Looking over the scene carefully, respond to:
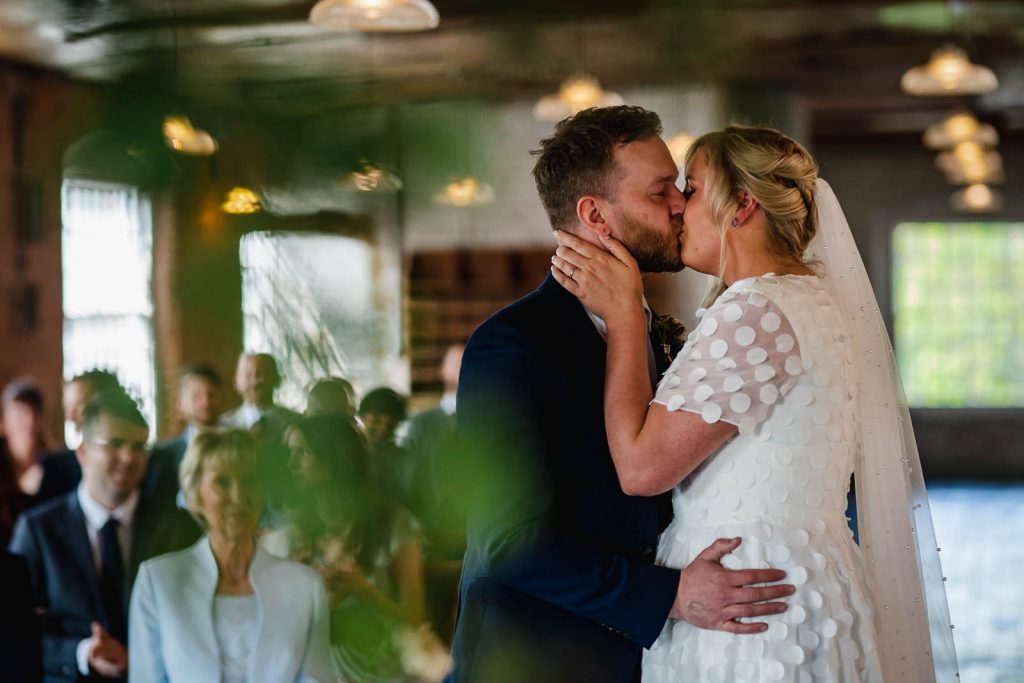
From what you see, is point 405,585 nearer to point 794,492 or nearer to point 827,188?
point 794,492

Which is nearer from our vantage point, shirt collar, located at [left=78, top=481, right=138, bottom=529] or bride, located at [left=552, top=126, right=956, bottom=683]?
shirt collar, located at [left=78, top=481, right=138, bottom=529]

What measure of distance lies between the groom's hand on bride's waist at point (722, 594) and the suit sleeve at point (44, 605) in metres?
0.89

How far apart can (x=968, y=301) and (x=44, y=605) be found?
10.2 metres

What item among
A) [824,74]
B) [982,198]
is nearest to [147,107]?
[824,74]

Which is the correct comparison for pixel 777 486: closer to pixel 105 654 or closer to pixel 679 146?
pixel 105 654

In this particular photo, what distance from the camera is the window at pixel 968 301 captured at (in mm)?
10453

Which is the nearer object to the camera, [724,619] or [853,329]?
[724,619]

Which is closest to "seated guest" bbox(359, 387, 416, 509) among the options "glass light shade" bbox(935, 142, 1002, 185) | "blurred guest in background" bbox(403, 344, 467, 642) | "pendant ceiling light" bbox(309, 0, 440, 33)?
"blurred guest in background" bbox(403, 344, 467, 642)

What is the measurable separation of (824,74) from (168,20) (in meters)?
6.55

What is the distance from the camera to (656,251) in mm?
1405

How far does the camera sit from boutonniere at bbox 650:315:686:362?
1.52 meters

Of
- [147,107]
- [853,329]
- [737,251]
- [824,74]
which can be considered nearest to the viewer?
[147,107]

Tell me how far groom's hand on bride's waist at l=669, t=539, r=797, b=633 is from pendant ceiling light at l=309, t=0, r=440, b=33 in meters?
1.01

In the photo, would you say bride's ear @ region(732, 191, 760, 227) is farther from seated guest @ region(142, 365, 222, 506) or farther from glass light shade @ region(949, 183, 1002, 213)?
glass light shade @ region(949, 183, 1002, 213)
